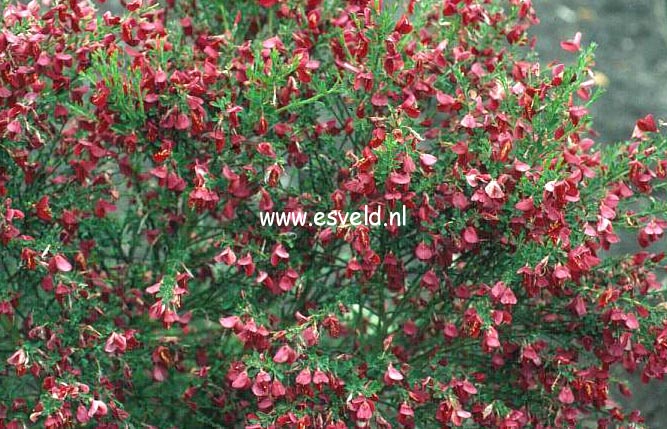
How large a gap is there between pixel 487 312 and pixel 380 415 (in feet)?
1.23

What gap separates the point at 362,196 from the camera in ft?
8.38

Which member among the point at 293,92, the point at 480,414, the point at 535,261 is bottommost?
the point at 480,414

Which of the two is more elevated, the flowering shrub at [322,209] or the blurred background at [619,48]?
the flowering shrub at [322,209]

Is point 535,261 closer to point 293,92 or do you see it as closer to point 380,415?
point 380,415

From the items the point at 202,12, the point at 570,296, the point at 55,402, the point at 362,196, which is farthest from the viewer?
the point at 202,12

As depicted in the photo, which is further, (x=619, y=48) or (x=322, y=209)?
(x=619, y=48)

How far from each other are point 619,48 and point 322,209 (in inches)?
118

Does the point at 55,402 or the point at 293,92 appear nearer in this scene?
the point at 55,402

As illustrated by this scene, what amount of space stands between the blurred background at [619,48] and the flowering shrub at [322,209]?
5.82 ft

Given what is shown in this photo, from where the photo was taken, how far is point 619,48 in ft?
16.9

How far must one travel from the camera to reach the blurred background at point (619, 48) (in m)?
4.75

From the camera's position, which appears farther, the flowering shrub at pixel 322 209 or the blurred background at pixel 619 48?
the blurred background at pixel 619 48

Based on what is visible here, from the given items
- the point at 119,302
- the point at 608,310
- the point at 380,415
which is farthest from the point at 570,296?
the point at 119,302

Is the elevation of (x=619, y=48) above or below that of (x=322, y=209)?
below
